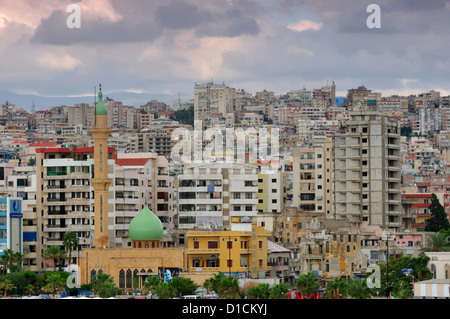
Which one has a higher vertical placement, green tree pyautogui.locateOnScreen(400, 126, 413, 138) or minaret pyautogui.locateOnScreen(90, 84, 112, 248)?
green tree pyautogui.locateOnScreen(400, 126, 413, 138)

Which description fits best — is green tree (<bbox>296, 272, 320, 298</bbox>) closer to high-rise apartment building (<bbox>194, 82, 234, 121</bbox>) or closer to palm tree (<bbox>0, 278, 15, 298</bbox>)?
palm tree (<bbox>0, 278, 15, 298</bbox>)

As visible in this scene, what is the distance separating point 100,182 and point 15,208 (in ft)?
15.3

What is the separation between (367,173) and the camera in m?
66.0

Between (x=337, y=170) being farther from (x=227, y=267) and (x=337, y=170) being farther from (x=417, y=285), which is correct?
(x=417, y=285)

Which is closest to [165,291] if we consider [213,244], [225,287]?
[225,287]

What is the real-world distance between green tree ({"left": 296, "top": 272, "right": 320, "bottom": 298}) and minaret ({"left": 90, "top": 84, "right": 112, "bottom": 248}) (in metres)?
13.1

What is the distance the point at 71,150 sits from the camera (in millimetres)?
61344

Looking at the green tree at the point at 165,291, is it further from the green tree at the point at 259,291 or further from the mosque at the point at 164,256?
the mosque at the point at 164,256

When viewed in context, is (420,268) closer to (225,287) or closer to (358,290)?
(358,290)

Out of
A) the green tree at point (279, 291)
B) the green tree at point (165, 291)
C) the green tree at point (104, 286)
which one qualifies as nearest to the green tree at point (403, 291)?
the green tree at point (279, 291)

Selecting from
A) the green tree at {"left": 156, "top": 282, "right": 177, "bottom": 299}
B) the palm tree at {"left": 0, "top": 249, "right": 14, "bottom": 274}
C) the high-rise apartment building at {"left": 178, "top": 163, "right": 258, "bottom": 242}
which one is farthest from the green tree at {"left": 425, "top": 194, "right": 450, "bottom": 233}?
the green tree at {"left": 156, "top": 282, "right": 177, "bottom": 299}

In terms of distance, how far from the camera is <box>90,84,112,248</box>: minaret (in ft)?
179
